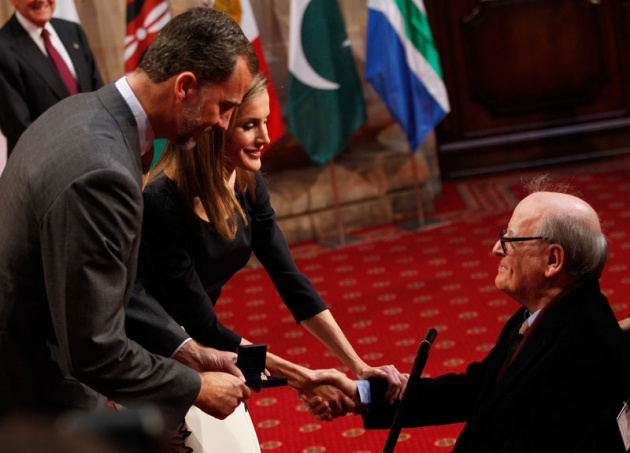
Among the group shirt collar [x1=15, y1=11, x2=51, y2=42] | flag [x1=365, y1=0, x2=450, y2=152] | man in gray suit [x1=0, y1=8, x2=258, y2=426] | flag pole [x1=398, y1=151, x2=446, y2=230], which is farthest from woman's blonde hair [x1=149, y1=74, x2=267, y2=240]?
flag pole [x1=398, y1=151, x2=446, y2=230]

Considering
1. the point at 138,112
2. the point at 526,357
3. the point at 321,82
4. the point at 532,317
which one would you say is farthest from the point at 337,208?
the point at 138,112

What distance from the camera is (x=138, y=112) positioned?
185 cm

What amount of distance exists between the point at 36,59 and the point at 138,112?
3638 mm

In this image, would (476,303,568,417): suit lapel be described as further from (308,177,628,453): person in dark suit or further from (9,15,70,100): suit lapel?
(9,15,70,100): suit lapel

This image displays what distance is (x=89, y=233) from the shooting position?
1.68 m

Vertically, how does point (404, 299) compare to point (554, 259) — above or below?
below

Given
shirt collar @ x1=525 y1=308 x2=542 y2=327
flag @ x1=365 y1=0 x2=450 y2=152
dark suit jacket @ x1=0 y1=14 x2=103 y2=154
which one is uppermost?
dark suit jacket @ x1=0 y1=14 x2=103 y2=154

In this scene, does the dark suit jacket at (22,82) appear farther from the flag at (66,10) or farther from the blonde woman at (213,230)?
the blonde woman at (213,230)

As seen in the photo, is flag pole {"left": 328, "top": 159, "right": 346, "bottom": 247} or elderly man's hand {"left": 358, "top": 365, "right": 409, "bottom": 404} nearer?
elderly man's hand {"left": 358, "top": 365, "right": 409, "bottom": 404}

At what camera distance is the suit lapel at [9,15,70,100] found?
5.21 meters

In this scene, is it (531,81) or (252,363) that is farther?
(531,81)

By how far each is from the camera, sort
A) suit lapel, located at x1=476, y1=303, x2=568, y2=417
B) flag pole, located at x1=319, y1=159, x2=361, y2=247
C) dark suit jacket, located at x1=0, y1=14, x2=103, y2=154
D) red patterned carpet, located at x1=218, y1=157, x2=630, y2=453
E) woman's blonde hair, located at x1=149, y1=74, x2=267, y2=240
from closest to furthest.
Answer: suit lapel, located at x1=476, y1=303, x2=568, y2=417, woman's blonde hair, located at x1=149, y1=74, x2=267, y2=240, red patterned carpet, located at x1=218, y1=157, x2=630, y2=453, dark suit jacket, located at x1=0, y1=14, x2=103, y2=154, flag pole, located at x1=319, y1=159, x2=361, y2=247

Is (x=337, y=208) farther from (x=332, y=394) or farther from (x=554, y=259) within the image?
(x=554, y=259)

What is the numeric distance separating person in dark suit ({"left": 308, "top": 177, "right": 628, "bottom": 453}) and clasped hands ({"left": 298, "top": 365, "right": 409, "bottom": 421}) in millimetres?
95
